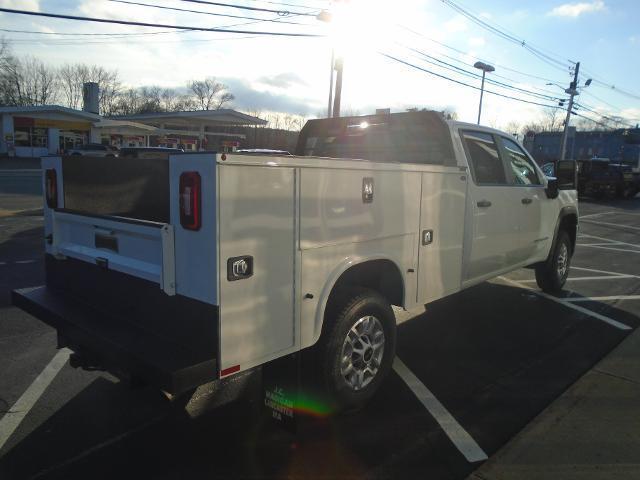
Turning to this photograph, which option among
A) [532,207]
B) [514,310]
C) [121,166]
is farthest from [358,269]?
[514,310]

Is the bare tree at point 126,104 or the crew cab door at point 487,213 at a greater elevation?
the bare tree at point 126,104

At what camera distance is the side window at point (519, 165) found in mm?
5258

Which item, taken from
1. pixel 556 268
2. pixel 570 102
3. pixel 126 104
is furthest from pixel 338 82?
pixel 126 104

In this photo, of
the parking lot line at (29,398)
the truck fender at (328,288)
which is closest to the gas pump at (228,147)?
the truck fender at (328,288)

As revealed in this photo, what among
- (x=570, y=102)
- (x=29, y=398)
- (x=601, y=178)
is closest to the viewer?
(x=29, y=398)

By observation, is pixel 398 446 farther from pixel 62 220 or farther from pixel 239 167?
pixel 62 220

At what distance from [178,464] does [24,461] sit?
88cm

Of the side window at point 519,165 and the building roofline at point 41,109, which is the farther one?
the building roofline at point 41,109

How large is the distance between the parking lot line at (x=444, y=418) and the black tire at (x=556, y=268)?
10.6ft

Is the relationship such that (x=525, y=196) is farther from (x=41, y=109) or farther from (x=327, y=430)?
(x=41, y=109)

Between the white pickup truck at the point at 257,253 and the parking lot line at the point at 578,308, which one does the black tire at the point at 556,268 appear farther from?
the white pickup truck at the point at 257,253

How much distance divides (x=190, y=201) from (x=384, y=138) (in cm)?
294

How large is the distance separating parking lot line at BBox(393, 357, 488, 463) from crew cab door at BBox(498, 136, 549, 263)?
2.06 meters

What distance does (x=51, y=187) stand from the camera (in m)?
3.50
